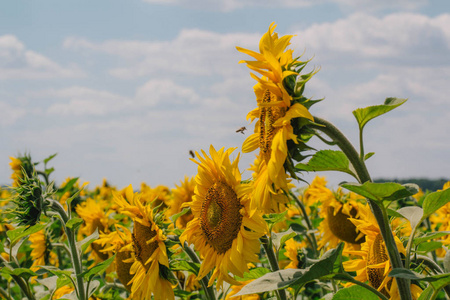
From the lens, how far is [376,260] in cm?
220

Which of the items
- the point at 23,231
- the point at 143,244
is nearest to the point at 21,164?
the point at 23,231

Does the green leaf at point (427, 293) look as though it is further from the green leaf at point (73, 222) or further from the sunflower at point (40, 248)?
the sunflower at point (40, 248)

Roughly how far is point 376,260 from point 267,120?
86 centimetres

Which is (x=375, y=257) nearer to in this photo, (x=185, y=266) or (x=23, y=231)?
(x=185, y=266)

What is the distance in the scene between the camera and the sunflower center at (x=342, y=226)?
3938mm

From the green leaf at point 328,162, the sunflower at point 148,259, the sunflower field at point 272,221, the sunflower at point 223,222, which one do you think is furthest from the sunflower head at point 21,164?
the green leaf at point 328,162

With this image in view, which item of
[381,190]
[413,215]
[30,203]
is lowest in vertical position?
[413,215]

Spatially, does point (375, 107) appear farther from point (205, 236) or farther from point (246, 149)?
point (205, 236)

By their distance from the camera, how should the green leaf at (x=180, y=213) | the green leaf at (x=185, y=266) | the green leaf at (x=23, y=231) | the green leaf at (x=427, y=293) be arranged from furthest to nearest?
the green leaf at (x=23, y=231) < the green leaf at (x=185, y=266) < the green leaf at (x=180, y=213) < the green leaf at (x=427, y=293)

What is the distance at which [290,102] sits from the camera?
1723 mm

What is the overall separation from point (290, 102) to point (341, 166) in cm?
28

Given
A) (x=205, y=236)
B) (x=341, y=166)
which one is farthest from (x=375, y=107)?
(x=205, y=236)

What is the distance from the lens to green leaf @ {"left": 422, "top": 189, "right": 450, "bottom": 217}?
1732mm

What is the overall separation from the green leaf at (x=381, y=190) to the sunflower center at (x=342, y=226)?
2.33m
